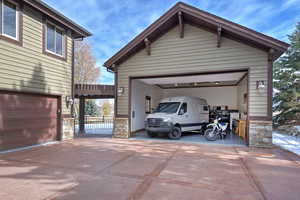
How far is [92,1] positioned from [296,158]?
12.6 meters

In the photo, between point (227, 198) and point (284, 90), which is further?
point (284, 90)

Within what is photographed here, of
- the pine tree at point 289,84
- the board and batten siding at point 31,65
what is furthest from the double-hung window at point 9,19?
the pine tree at point 289,84

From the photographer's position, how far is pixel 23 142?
643 cm

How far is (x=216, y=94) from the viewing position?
12.9 meters

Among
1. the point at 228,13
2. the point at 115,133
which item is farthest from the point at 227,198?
the point at 228,13

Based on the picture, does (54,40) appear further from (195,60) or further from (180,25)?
(195,60)

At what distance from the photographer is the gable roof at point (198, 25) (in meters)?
6.31

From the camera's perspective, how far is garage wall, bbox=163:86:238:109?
12516mm

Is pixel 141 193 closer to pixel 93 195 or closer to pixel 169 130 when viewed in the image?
pixel 93 195

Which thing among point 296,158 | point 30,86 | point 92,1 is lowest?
point 296,158

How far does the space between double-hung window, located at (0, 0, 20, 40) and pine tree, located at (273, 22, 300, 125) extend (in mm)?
15982

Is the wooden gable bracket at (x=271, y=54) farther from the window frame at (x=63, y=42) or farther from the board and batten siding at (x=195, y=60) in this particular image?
the window frame at (x=63, y=42)

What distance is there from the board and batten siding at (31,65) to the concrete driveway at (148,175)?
101 inches

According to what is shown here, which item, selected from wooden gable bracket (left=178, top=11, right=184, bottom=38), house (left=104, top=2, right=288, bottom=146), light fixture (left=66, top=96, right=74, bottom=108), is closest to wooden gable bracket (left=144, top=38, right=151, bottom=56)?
house (left=104, top=2, right=288, bottom=146)
